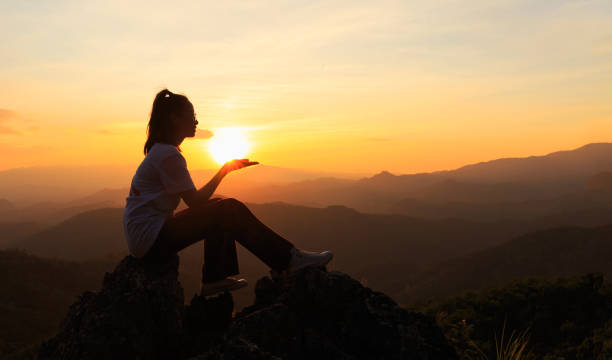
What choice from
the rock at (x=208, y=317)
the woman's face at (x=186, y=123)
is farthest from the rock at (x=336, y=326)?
the woman's face at (x=186, y=123)

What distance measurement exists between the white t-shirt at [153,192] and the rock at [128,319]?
0.35 metres

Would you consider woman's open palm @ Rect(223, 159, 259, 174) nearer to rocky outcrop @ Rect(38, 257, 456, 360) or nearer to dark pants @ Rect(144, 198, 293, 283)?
dark pants @ Rect(144, 198, 293, 283)

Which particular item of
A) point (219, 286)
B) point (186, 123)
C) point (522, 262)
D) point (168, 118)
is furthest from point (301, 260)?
point (522, 262)

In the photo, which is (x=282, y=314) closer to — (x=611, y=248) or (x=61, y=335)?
(x=61, y=335)

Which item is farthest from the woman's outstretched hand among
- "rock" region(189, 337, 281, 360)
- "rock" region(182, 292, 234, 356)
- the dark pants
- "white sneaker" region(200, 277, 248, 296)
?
"rock" region(189, 337, 281, 360)

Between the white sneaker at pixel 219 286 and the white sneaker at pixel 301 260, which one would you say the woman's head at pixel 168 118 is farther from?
the white sneaker at pixel 301 260

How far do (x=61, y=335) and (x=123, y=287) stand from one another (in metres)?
0.96

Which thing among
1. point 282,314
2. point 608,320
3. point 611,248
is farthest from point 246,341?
point 611,248

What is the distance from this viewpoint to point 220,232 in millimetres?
4988

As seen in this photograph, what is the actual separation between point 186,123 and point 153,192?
95 centimetres

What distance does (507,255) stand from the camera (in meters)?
65.0

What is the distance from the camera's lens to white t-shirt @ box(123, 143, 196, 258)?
4.67 meters

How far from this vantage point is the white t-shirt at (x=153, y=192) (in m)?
4.67

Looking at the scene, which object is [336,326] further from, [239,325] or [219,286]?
[219,286]
